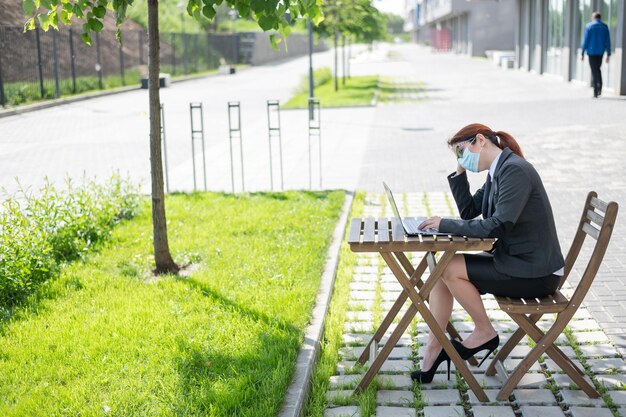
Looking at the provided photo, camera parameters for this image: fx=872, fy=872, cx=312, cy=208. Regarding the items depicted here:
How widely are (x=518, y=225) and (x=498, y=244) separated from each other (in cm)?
17

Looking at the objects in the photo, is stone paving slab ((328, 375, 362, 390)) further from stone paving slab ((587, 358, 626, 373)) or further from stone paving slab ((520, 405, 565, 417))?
stone paving slab ((587, 358, 626, 373))

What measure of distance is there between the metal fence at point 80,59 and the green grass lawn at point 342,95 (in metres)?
7.36

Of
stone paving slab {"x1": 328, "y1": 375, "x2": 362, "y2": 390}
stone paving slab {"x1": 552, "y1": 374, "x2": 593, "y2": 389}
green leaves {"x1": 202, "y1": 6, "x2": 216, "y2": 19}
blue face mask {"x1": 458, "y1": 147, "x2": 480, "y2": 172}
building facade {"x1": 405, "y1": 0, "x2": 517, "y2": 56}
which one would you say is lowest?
stone paving slab {"x1": 328, "y1": 375, "x2": 362, "y2": 390}

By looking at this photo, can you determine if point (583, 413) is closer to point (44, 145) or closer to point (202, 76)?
point (44, 145)

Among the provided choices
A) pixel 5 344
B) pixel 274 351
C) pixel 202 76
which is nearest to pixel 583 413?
pixel 274 351

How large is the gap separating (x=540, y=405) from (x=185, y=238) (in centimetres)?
433

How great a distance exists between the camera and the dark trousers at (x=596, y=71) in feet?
71.4

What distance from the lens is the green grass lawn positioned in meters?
24.7

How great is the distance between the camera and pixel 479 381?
489 centimetres

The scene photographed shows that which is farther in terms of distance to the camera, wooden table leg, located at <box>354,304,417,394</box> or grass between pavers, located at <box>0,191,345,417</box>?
wooden table leg, located at <box>354,304,417,394</box>

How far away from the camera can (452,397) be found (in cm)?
465

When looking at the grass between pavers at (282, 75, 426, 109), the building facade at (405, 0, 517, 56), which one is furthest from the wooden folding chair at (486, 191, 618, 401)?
the building facade at (405, 0, 517, 56)

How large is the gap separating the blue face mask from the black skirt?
1.70ft

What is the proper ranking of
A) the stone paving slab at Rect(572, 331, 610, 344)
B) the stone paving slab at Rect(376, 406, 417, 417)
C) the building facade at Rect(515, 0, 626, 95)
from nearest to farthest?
1. the stone paving slab at Rect(376, 406, 417, 417)
2. the stone paving slab at Rect(572, 331, 610, 344)
3. the building facade at Rect(515, 0, 626, 95)
